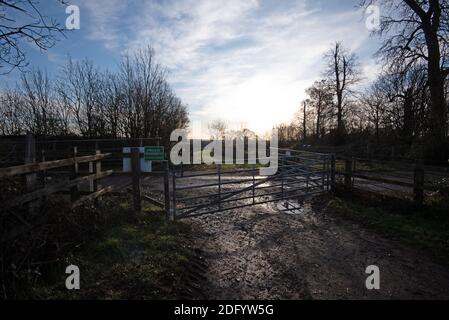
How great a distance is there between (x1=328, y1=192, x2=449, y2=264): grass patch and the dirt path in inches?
13.3

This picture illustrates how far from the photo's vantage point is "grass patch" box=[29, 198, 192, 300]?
11.0 ft

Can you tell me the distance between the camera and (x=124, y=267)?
3922mm

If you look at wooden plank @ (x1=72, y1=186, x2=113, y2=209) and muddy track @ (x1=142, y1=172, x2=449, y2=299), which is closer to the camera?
muddy track @ (x1=142, y1=172, x2=449, y2=299)

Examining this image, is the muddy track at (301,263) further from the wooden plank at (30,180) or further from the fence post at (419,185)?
the wooden plank at (30,180)

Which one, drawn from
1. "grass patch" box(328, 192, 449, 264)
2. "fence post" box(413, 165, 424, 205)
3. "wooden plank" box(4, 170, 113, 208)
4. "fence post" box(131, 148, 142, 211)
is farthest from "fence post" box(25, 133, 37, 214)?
"fence post" box(413, 165, 424, 205)

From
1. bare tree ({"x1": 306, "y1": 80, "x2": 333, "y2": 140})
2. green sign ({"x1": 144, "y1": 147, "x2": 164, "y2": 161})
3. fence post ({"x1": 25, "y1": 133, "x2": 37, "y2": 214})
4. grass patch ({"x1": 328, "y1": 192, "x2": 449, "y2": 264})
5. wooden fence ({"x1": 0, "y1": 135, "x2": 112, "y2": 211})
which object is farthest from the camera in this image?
bare tree ({"x1": 306, "y1": 80, "x2": 333, "y2": 140})

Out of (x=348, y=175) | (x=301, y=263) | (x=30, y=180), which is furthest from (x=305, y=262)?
(x=348, y=175)

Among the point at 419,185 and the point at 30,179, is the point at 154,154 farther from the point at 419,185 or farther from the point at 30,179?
the point at 419,185

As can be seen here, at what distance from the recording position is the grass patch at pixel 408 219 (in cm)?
513

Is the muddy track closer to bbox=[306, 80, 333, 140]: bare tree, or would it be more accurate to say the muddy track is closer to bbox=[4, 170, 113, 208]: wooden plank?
bbox=[4, 170, 113, 208]: wooden plank

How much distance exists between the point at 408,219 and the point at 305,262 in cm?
361
